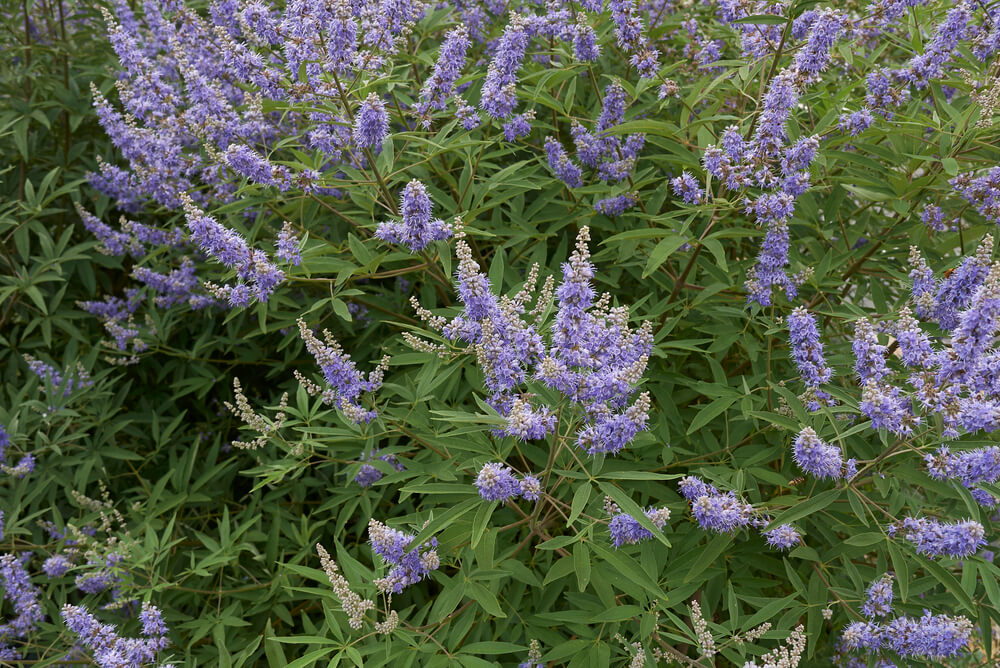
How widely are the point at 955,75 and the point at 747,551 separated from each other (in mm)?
3012

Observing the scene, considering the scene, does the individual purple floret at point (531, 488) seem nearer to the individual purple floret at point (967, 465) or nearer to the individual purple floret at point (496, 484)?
the individual purple floret at point (496, 484)

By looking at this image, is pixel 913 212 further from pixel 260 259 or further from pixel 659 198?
pixel 260 259

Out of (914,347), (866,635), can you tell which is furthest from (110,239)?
(866,635)

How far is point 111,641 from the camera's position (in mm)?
3730

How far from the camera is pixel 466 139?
4.00m

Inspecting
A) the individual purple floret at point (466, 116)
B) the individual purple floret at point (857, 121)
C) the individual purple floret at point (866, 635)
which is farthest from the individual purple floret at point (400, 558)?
the individual purple floret at point (857, 121)

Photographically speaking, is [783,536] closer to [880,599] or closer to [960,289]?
[880,599]

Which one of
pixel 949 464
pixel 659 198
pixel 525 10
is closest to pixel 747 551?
pixel 949 464

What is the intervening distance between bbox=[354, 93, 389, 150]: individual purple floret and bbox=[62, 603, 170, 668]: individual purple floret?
2503 millimetres

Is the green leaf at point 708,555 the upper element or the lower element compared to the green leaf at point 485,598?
upper

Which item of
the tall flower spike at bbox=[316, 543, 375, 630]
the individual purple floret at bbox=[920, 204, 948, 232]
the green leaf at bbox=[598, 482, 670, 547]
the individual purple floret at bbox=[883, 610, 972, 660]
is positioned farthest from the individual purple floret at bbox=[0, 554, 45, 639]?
the individual purple floret at bbox=[920, 204, 948, 232]

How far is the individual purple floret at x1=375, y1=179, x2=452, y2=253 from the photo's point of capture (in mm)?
3387

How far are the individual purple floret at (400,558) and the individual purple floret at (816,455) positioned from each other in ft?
4.90

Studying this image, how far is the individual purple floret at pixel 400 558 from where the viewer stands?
307cm
